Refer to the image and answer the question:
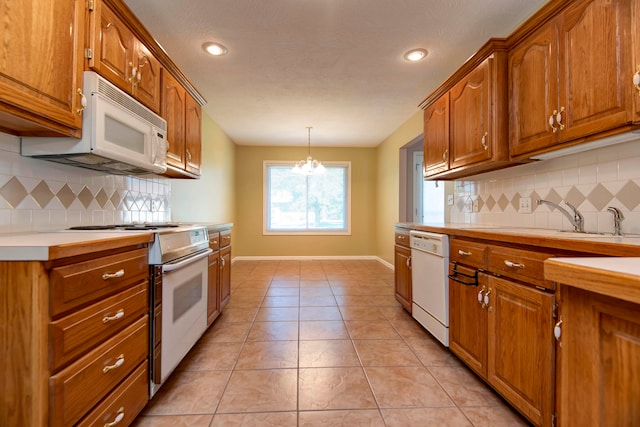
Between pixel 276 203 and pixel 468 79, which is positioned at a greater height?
pixel 468 79

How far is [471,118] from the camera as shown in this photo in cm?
221

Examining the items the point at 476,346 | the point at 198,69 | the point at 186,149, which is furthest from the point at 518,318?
the point at 198,69

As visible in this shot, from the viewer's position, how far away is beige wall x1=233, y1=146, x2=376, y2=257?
607 centimetres

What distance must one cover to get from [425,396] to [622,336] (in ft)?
4.04

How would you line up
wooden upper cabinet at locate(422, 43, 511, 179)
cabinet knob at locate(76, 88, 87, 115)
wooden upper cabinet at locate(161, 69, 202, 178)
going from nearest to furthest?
cabinet knob at locate(76, 88, 87, 115) → wooden upper cabinet at locate(422, 43, 511, 179) → wooden upper cabinet at locate(161, 69, 202, 178)

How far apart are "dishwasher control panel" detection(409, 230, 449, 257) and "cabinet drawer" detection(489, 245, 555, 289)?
1.45 feet

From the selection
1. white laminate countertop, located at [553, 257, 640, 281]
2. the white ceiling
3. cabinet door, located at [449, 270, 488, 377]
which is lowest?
cabinet door, located at [449, 270, 488, 377]

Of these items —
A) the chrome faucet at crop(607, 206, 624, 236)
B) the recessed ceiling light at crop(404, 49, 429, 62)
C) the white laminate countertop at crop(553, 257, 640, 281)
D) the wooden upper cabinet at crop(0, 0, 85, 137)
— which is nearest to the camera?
the white laminate countertop at crop(553, 257, 640, 281)

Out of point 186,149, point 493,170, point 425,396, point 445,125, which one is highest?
point 445,125

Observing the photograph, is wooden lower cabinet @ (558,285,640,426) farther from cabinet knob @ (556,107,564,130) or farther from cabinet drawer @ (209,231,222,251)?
cabinet drawer @ (209,231,222,251)

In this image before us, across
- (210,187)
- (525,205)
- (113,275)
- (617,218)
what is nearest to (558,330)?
(617,218)

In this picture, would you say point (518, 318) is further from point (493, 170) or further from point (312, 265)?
point (312, 265)

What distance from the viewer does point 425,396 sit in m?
1.60


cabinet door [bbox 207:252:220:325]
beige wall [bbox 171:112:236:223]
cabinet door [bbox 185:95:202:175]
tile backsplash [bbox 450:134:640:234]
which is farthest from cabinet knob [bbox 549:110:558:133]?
beige wall [bbox 171:112:236:223]
